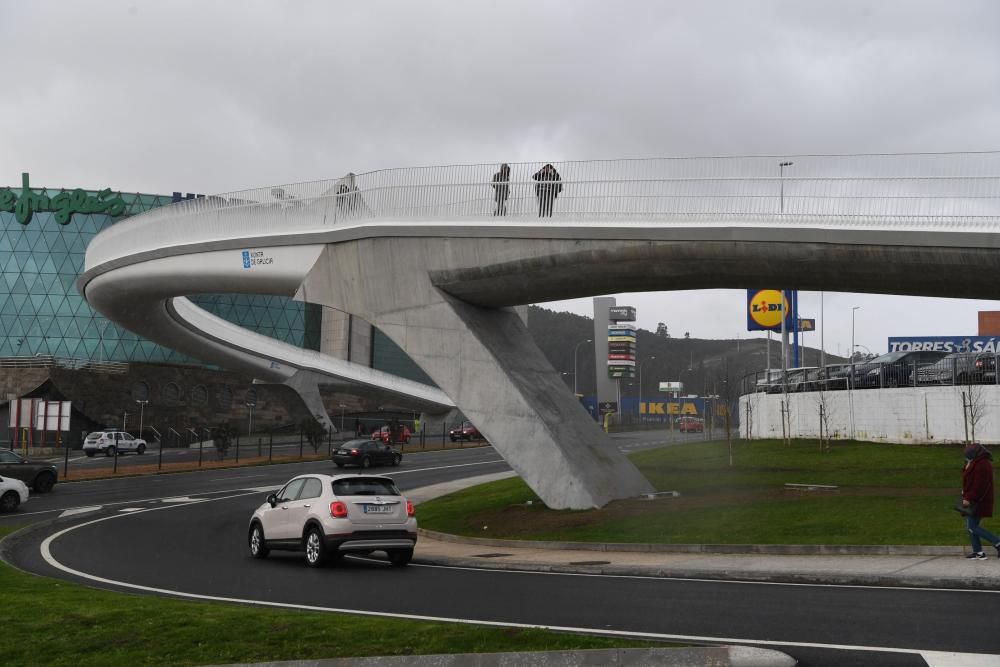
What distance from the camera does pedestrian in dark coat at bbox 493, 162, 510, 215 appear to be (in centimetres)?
2233

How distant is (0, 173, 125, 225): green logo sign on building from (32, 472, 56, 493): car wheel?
59337 mm

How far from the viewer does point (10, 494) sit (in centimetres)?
2567

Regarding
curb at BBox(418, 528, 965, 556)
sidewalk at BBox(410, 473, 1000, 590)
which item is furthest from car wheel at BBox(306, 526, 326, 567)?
curb at BBox(418, 528, 965, 556)

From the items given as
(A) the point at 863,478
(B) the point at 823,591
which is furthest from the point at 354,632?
(A) the point at 863,478

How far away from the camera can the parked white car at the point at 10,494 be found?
2547cm

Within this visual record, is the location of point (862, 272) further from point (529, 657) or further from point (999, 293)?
point (529, 657)

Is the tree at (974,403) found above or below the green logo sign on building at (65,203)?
below

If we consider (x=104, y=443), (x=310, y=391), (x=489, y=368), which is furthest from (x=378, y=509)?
(x=310, y=391)

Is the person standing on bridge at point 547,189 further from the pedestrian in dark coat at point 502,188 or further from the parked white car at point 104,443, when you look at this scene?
the parked white car at point 104,443

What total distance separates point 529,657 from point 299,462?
4334 cm

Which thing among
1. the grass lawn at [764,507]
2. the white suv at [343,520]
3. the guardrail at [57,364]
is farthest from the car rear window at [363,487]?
the guardrail at [57,364]

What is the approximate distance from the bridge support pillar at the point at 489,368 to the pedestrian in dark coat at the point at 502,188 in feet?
5.35

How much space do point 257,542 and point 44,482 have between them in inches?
705

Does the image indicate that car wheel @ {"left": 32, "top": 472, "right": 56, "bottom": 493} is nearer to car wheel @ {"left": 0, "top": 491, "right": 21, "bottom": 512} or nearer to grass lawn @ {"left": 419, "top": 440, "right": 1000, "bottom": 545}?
car wheel @ {"left": 0, "top": 491, "right": 21, "bottom": 512}
